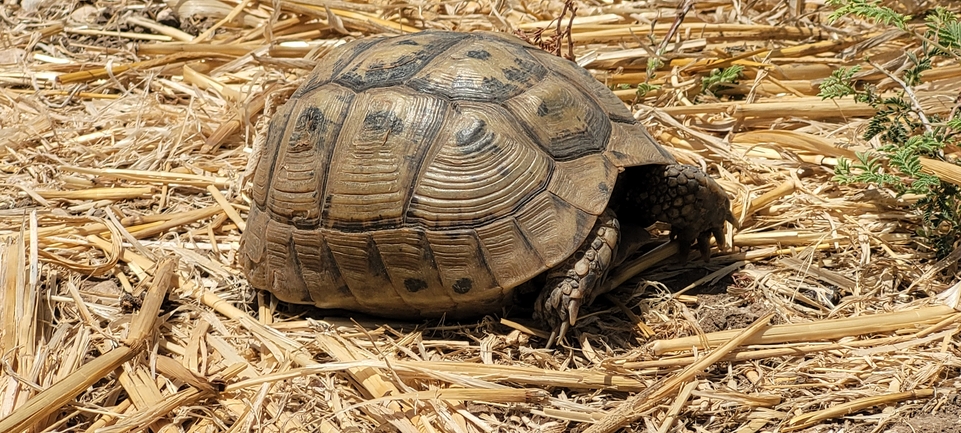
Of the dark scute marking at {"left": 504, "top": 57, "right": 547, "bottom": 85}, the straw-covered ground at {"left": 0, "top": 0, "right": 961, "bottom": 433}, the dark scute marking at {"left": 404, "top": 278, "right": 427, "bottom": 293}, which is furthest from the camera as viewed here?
the dark scute marking at {"left": 504, "top": 57, "right": 547, "bottom": 85}

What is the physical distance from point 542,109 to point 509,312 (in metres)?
0.91

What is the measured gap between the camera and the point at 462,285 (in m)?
3.37

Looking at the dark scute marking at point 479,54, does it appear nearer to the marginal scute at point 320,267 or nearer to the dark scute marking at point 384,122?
the dark scute marking at point 384,122

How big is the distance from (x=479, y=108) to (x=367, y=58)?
64 centimetres

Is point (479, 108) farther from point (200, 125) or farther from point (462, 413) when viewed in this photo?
point (200, 125)

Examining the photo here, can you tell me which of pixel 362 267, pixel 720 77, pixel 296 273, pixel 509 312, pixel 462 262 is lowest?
pixel 509 312

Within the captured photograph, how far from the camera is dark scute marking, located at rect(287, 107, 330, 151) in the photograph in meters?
3.60

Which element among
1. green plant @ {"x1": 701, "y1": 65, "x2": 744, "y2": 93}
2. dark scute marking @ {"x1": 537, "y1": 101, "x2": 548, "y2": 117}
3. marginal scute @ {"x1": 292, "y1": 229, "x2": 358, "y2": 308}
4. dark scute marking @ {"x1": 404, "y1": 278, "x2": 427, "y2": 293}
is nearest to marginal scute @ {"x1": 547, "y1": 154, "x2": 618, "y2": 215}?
dark scute marking @ {"x1": 537, "y1": 101, "x2": 548, "y2": 117}

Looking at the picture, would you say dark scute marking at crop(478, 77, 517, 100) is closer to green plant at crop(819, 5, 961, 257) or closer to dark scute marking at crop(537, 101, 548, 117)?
dark scute marking at crop(537, 101, 548, 117)

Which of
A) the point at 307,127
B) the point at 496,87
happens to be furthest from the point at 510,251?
the point at 307,127

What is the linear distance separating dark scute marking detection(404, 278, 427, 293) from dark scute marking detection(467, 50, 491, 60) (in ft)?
3.22

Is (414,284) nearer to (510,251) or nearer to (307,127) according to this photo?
(510,251)

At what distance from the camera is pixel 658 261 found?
12.8 ft

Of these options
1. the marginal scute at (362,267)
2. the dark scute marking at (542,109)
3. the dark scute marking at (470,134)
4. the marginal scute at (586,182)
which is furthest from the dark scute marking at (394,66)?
the marginal scute at (586,182)
